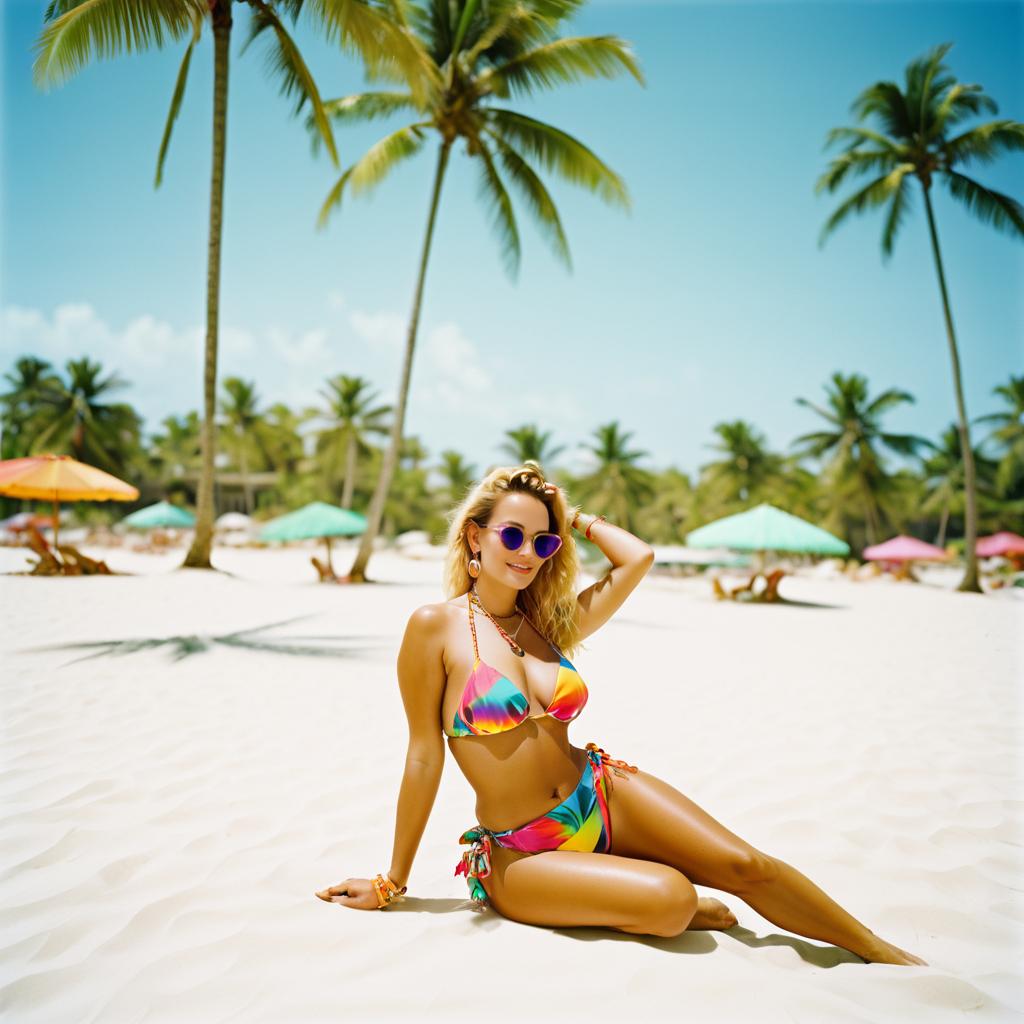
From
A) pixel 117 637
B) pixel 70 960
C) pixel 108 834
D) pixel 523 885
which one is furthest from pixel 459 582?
pixel 117 637

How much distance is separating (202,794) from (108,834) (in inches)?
20.1

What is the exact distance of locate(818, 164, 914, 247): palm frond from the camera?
1673 cm

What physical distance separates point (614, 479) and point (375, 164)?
83.8 ft

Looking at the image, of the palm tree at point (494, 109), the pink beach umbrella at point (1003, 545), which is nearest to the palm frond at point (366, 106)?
the palm tree at point (494, 109)

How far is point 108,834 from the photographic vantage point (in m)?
2.51

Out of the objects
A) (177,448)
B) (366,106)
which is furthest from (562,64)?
(177,448)

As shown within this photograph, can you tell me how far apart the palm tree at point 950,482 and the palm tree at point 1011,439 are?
60cm

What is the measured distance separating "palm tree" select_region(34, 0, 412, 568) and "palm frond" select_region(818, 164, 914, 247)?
12.9m

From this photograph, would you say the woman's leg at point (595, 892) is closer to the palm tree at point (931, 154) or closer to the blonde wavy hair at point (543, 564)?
the blonde wavy hair at point (543, 564)

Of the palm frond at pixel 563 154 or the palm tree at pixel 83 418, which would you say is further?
the palm tree at pixel 83 418

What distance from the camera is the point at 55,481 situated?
532 inches

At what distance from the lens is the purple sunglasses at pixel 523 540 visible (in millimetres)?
1968

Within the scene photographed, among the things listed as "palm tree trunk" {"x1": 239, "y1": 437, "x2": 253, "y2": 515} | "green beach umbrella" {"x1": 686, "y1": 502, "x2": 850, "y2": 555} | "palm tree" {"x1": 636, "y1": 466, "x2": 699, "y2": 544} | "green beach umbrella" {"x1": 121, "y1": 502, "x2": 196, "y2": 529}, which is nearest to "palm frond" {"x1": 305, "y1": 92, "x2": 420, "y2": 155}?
"green beach umbrella" {"x1": 686, "y1": 502, "x2": 850, "y2": 555}

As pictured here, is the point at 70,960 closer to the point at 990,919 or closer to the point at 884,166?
the point at 990,919
